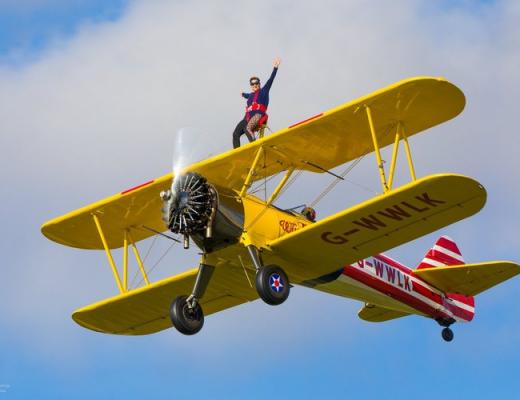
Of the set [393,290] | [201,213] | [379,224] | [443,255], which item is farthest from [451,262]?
[201,213]

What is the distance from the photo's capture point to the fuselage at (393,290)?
2195cm

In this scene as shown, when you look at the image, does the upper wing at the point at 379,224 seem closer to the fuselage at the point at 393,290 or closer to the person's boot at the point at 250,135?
the fuselage at the point at 393,290

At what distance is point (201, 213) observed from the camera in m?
19.6

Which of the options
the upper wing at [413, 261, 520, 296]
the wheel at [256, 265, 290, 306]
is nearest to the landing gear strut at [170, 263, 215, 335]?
the wheel at [256, 265, 290, 306]

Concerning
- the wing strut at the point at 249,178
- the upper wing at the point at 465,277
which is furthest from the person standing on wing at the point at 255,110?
the upper wing at the point at 465,277

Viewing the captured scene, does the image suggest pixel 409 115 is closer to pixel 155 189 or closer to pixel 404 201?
pixel 404 201

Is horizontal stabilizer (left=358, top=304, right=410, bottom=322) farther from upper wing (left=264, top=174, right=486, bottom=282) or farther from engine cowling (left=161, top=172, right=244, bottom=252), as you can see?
engine cowling (left=161, top=172, right=244, bottom=252)

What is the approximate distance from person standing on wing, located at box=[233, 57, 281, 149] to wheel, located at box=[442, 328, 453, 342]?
5.35 metres

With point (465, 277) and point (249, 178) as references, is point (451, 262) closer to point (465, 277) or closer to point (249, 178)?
point (465, 277)

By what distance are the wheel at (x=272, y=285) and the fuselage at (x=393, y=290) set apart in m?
1.85

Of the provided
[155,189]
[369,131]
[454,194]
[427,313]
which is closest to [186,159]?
[155,189]

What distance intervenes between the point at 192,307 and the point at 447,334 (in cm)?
582

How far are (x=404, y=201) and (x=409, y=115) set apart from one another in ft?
5.56

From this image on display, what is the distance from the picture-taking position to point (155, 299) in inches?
886
